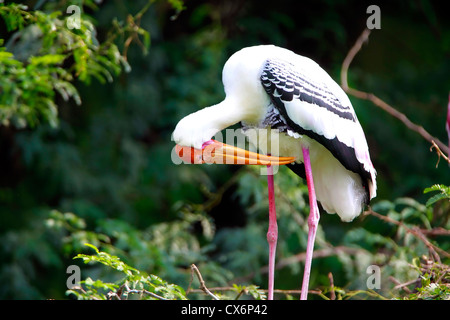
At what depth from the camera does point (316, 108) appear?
3.27m

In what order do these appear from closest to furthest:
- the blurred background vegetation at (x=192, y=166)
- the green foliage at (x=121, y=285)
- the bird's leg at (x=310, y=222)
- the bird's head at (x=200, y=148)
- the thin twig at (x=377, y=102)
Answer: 1. the green foliage at (x=121, y=285)
2. the bird's head at (x=200, y=148)
3. the bird's leg at (x=310, y=222)
4. the thin twig at (x=377, y=102)
5. the blurred background vegetation at (x=192, y=166)

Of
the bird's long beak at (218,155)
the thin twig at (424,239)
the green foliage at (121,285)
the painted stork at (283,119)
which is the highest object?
the painted stork at (283,119)

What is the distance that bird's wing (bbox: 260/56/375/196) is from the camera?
10.6 feet

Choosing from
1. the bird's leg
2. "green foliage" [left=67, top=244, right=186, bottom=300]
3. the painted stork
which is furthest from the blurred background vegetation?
"green foliage" [left=67, top=244, right=186, bottom=300]

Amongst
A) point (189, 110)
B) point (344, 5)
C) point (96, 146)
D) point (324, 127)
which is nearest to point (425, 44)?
point (344, 5)

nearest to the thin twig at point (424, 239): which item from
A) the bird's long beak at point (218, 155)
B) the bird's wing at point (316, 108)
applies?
the bird's wing at point (316, 108)

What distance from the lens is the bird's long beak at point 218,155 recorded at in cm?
319

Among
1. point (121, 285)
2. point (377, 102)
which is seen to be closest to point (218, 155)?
point (121, 285)

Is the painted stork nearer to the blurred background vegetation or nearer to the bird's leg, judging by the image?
the bird's leg

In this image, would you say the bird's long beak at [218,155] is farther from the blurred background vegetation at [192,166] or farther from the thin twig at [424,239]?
the blurred background vegetation at [192,166]

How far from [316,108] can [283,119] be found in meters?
0.17

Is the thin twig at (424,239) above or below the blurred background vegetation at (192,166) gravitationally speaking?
below

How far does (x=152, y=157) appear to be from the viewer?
649 cm
